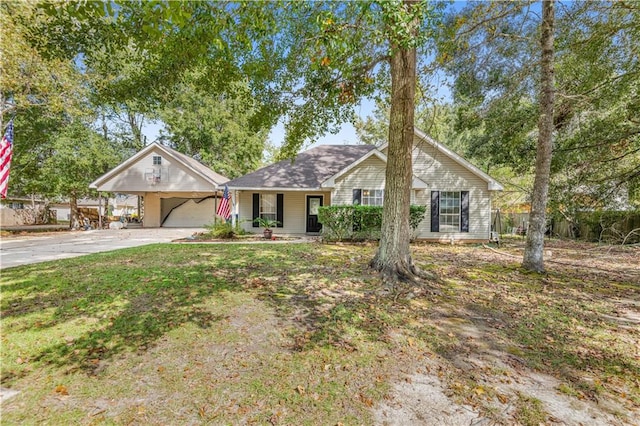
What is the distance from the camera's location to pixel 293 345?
358 centimetres

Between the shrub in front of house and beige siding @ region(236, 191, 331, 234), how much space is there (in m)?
3.35

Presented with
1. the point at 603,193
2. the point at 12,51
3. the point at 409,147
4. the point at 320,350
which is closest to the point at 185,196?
the point at 12,51

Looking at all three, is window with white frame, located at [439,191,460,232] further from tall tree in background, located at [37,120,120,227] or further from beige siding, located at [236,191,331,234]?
tall tree in background, located at [37,120,120,227]

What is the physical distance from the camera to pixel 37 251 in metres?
9.60

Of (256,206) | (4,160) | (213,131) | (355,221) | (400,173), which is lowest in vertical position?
(355,221)

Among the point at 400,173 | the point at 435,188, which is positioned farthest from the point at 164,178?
the point at 400,173

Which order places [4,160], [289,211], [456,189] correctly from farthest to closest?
1. [289,211]
2. [456,189]
3. [4,160]

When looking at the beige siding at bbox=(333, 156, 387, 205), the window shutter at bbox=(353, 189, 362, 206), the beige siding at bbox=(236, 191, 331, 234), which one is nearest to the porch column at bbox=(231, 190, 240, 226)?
the beige siding at bbox=(236, 191, 331, 234)

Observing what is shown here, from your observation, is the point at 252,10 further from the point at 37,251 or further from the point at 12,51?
the point at 12,51

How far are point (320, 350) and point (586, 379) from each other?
9.08 feet

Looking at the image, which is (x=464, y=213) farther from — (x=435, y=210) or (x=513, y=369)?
(x=513, y=369)

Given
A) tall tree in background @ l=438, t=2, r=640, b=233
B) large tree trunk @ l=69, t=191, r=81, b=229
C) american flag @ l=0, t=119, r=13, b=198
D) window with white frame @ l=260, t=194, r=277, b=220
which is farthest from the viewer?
large tree trunk @ l=69, t=191, r=81, b=229

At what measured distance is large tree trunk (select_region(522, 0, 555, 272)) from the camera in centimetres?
659

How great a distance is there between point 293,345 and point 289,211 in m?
12.4
